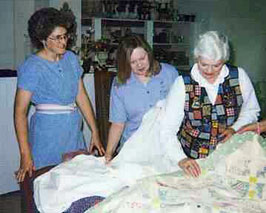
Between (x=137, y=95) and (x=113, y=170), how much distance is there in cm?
45

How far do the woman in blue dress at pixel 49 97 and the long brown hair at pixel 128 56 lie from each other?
255mm

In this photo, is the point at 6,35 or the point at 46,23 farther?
the point at 6,35

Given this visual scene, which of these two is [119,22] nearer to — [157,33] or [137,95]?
[157,33]

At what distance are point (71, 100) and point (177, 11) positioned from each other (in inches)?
122

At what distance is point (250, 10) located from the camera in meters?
4.03

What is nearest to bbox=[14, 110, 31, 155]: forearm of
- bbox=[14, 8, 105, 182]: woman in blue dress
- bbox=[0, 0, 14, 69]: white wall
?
bbox=[14, 8, 105, 182]: woman in blue dress

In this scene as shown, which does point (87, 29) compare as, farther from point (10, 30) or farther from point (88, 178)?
point (88, 178)

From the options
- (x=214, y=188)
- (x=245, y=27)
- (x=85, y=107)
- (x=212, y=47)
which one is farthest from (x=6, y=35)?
(x=214, y=188)

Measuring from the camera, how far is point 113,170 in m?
1.56

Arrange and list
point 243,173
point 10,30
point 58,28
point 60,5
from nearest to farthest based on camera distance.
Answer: point 243,173, point 58,28, point 60,5, point 10,30

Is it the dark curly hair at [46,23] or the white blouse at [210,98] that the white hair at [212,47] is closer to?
the white blouse at [210,98]

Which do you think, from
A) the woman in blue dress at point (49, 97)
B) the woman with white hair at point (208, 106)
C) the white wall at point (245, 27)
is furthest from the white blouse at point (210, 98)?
the white wall at point (245, 27)

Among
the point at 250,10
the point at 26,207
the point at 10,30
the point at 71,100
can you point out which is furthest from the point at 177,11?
the point at 26,207

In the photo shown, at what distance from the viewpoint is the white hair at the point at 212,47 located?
150cm
